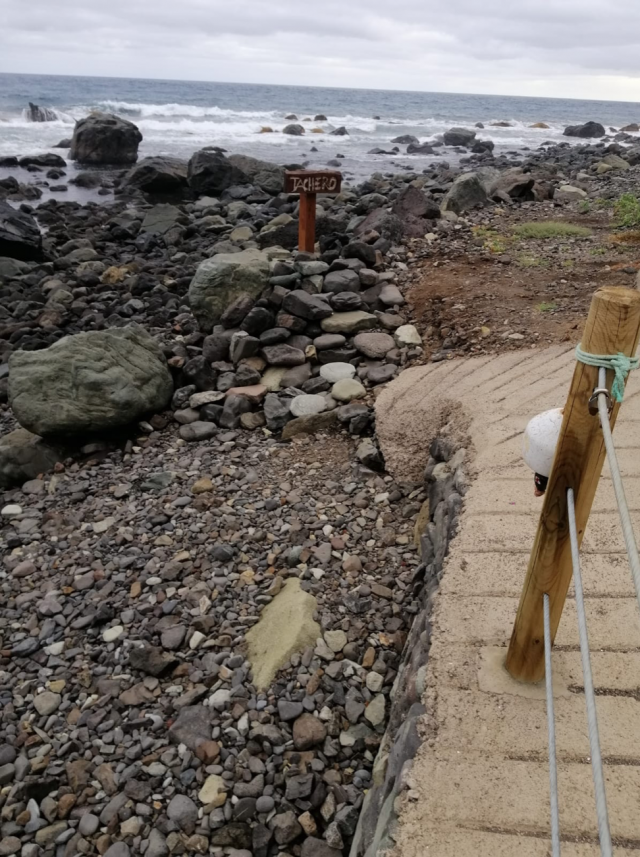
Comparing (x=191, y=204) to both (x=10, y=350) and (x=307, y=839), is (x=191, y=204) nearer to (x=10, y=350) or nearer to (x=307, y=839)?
(x=10, y=350)

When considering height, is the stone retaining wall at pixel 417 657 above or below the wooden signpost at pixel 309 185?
below

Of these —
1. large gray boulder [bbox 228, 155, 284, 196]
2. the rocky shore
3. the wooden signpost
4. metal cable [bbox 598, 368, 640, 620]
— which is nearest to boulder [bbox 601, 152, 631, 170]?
large gray boulder [bbox 228, 155, 284, 196]

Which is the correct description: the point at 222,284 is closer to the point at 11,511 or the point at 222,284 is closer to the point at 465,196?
the point at 11,511

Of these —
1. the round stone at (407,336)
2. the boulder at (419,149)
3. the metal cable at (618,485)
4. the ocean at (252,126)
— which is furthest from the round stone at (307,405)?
the boulder at (419,149)

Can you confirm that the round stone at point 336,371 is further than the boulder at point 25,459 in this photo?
Yes

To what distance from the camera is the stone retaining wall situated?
6.97 ft

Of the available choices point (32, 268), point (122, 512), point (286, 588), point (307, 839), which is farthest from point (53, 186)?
point (307, 839)

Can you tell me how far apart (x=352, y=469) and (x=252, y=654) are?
166 cm

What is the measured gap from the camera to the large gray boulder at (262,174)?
17641 mm

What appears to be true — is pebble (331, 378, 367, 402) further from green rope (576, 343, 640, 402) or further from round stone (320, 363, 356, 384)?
green rope (576, 343, 640, 402)

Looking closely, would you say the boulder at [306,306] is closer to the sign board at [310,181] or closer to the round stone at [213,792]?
the sign board at [310,181]

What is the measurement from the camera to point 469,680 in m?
2.31

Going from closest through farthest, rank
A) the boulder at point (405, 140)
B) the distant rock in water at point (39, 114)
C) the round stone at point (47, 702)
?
the round stone at point (47, 702), the boulder at point (405, 140), the distant rock in water at point (39, 114)

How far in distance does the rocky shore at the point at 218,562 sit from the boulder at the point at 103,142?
760 inches
